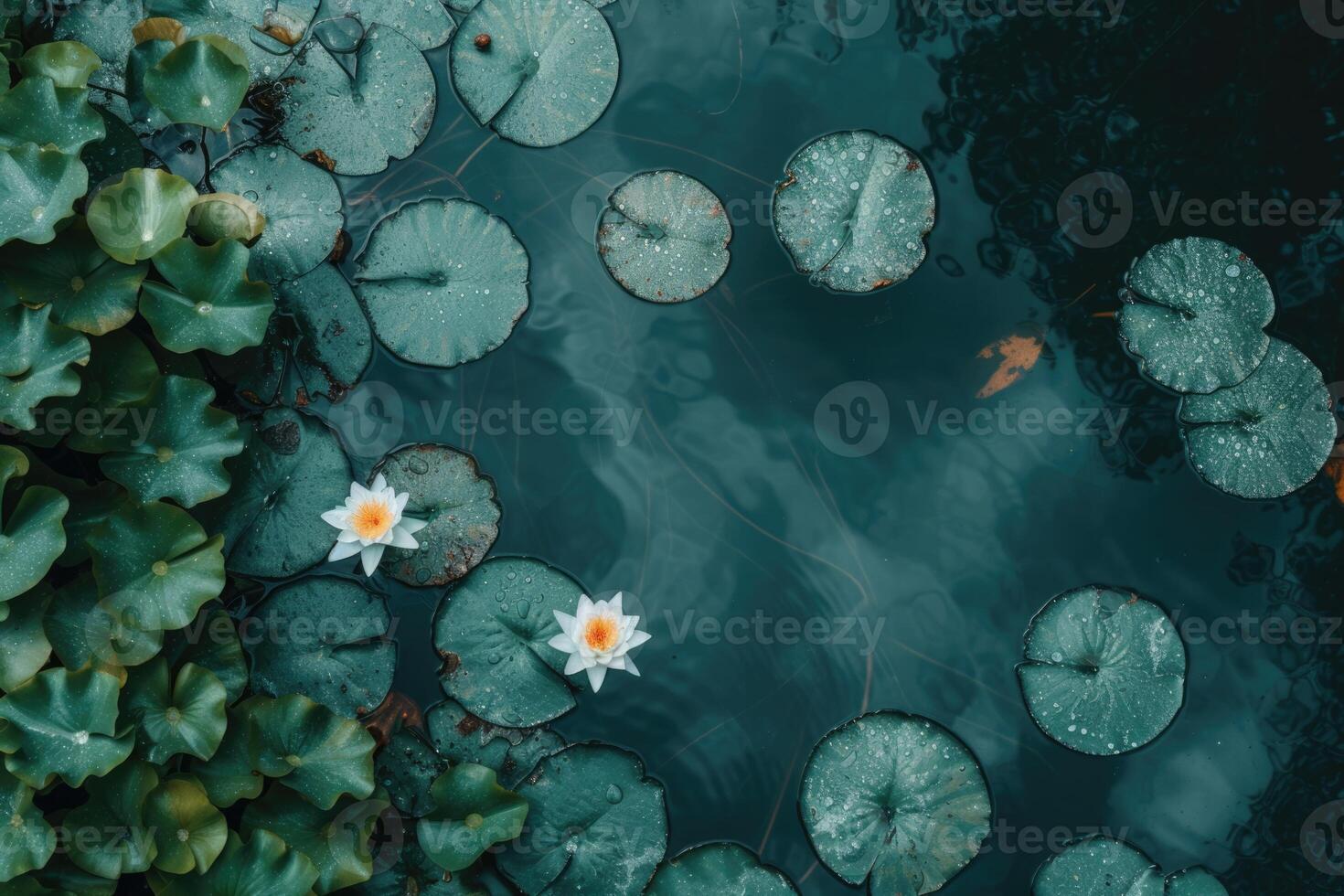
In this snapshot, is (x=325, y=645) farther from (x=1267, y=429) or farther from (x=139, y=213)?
A: (x=1267, y=429)

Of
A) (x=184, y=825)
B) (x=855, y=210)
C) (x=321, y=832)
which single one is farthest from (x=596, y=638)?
(x=855, y=210)

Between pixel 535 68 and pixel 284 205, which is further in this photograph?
pixel 535 68

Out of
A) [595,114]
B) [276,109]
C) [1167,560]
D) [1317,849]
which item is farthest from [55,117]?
[1317,849]

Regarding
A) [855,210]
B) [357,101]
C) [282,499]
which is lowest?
[282,499]

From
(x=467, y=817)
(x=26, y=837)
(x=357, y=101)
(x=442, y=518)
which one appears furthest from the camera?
(x=357, y=101)

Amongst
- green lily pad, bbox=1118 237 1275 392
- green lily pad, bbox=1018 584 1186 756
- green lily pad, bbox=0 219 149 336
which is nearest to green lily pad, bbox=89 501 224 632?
green lily pad, bbox=0 219 149 336

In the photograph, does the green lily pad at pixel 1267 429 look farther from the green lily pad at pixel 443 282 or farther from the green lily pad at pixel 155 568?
the green lily pad at pixel 155 568

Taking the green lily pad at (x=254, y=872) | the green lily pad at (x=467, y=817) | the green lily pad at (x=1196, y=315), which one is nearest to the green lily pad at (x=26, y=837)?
the green lily pad at (x=254, y=872)

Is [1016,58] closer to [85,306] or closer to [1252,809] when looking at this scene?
[1252,809]
